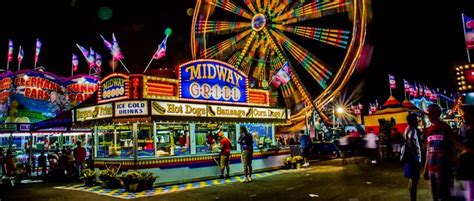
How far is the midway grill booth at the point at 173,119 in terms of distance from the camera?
13.1m

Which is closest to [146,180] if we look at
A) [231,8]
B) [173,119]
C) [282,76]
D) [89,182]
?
[173,119]

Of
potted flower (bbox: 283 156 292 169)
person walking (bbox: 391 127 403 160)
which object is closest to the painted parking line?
potted flower (bbox: 283 156 292 169)

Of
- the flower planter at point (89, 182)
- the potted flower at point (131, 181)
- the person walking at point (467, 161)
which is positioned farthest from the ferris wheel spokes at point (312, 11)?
the person walking at point (467, 161)

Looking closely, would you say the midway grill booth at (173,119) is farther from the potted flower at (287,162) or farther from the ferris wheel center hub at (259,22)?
the ferris wheel center hub at (259,22)

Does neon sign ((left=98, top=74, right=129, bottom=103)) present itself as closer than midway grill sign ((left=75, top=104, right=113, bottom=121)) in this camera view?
Yes

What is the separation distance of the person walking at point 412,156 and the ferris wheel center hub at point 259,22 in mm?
14353

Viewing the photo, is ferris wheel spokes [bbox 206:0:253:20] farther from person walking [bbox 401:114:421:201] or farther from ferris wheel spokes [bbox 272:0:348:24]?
person walking [bbox 401:114:421:201]

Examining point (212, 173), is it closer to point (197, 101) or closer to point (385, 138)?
point (197, 101)

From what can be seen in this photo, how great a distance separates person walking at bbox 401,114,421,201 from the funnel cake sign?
8698 millimetres

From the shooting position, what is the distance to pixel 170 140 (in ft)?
47.9

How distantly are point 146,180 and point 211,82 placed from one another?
16.7 ft

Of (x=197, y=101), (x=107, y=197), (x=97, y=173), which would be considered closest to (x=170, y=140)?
(x=197, y=101)

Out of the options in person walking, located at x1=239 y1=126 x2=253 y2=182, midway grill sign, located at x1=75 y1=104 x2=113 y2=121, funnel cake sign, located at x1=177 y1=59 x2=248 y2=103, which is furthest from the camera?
funnel cake sign, located at x1=177 y1=59 x2=248 y2=103

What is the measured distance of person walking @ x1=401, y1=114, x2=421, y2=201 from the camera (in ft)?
24.0
